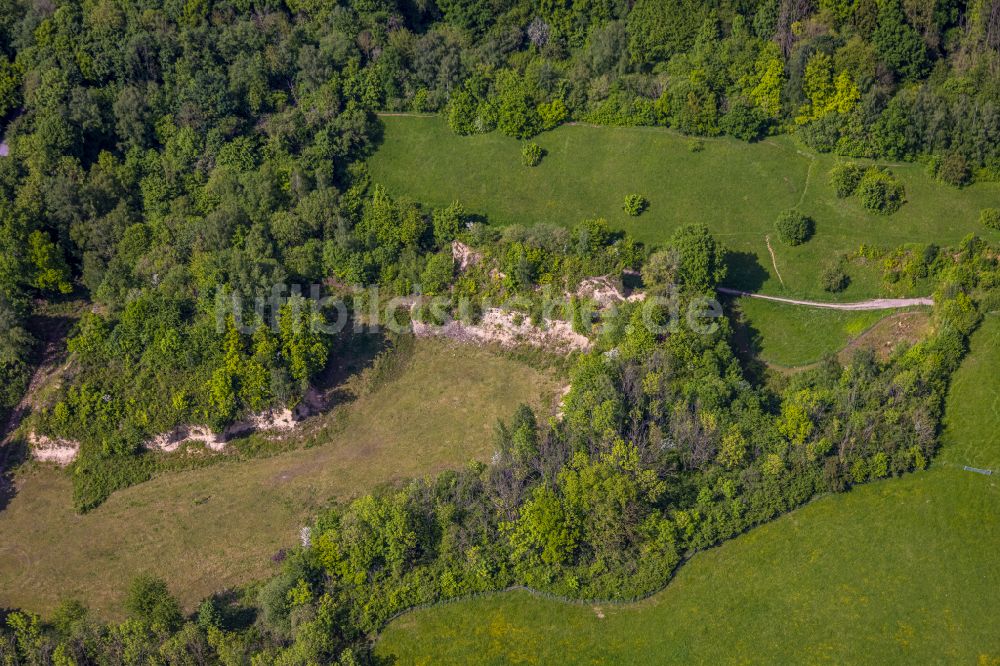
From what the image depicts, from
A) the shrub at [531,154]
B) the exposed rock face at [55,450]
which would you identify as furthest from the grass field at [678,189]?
the exposed rock face at [55,450]

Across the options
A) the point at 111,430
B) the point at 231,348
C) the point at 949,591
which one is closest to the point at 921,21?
the point at 949,591

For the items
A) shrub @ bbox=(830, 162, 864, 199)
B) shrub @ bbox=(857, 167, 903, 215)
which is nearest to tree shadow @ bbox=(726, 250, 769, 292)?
shrub @ bbox=(830, 162, 864, 199)

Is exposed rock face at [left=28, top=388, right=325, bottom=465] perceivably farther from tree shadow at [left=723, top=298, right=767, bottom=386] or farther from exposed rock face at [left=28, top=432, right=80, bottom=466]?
tree shadow at [left=723, top=298, right=767, bottom=386]

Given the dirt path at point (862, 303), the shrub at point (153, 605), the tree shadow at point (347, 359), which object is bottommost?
the shrub at point (153, 605)

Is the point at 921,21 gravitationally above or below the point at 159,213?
above

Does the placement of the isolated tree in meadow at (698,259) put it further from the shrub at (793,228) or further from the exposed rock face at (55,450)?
the exposed rock face at (55,450)

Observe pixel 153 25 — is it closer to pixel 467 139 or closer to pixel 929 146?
pixel 467 139
